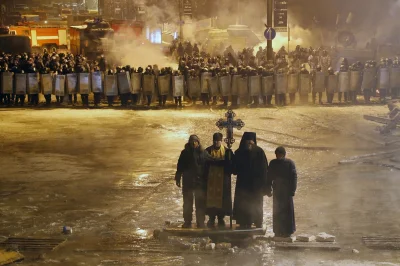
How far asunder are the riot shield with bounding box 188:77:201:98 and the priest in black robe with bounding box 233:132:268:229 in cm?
1401

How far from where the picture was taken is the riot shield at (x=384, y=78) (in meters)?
24.7

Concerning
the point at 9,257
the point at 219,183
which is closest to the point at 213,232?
the point at 219,183

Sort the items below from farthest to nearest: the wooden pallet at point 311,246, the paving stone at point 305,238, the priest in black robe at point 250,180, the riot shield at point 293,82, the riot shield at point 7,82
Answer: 1. the riot shield at point 293,82
2. the riot shield at point 7,82
3. the priest in black robe at point 250,180
4. the paving stone at point 305,238
5. the wooden pallet at point 311,246

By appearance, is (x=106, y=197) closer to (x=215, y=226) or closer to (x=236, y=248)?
(x=215, y=226)

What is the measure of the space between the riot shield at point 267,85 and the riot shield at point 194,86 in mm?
2237

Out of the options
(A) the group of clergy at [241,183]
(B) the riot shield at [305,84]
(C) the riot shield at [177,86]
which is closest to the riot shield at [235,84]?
(C) the riot shield at [177,86]

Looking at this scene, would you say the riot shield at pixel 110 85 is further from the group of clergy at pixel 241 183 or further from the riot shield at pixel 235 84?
the group of clergy at pixel 241 183

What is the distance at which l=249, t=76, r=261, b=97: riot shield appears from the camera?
23641 millimetres

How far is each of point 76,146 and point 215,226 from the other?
7.54 meters

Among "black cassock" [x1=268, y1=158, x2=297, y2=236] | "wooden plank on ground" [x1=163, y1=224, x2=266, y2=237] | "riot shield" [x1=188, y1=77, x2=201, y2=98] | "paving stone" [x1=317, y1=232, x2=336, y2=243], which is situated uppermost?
"riot shield" [x1=188, y1=77, x2=201, y2=98]

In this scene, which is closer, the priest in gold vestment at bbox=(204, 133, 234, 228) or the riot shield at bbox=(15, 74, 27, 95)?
the priest in gold vestment at bbox=(204, 133, 234, 228)

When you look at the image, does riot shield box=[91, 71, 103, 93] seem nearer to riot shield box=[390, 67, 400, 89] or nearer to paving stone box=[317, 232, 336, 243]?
riot shield box=[390, 67, 400, 89]

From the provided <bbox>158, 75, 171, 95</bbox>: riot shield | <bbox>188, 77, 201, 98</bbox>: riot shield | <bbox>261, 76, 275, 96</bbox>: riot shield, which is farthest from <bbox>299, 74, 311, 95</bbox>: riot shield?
<bbox>158, 75, 171, 95</bbox>: riot shield

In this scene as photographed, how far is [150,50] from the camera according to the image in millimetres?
37375
